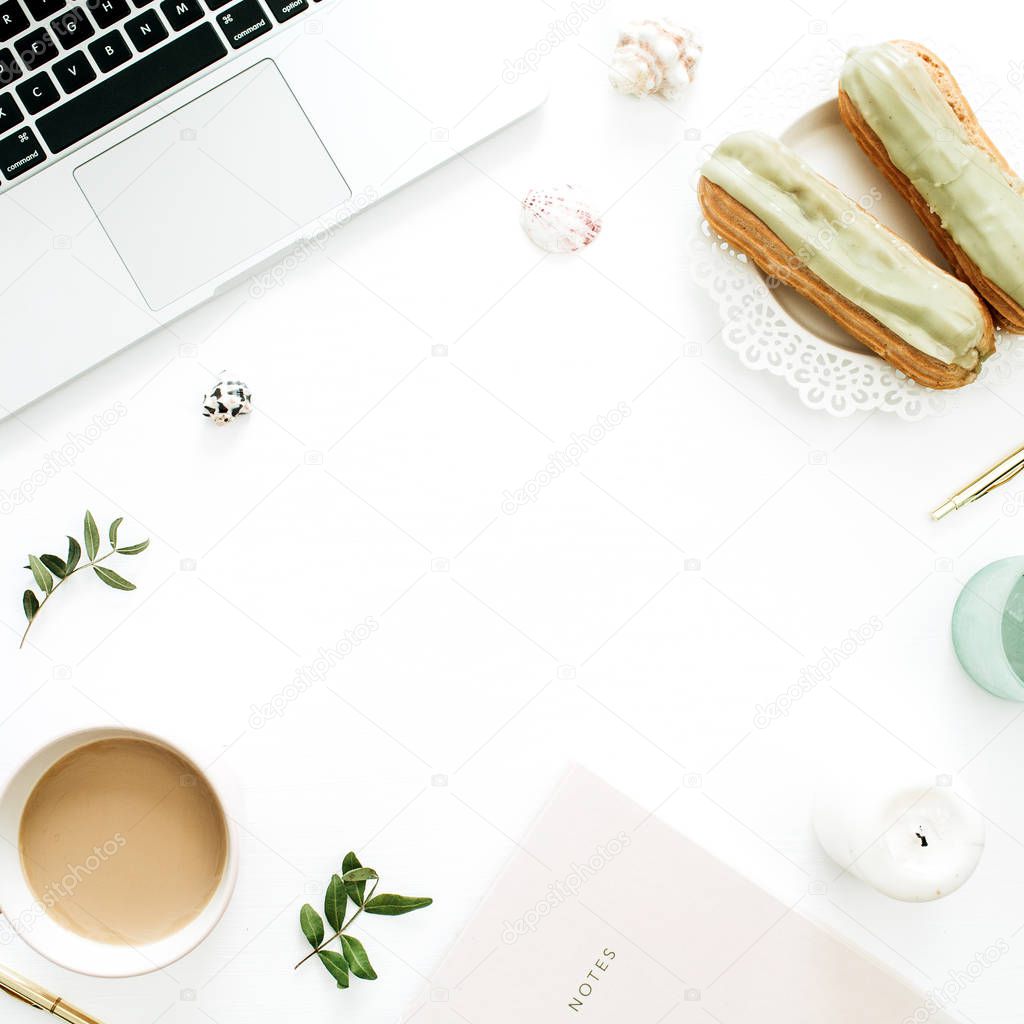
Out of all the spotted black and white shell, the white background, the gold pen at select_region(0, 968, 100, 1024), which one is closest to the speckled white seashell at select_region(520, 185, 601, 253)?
the white background

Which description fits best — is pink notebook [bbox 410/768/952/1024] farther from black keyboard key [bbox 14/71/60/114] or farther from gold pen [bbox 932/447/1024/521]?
black keyboard key [bbox 14/71/60/114]

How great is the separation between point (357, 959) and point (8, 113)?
604mm

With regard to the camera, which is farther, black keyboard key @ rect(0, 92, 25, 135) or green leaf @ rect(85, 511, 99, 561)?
green leaf @ rect(85, 511, 99, 561)

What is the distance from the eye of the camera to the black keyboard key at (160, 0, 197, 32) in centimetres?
54

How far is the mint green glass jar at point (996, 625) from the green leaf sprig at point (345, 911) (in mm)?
429

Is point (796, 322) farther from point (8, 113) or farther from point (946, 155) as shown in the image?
point (8, 113)

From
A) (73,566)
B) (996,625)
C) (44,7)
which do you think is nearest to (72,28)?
(44,7)

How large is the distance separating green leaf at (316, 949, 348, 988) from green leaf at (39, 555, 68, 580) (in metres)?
0.34

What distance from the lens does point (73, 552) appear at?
65 cm

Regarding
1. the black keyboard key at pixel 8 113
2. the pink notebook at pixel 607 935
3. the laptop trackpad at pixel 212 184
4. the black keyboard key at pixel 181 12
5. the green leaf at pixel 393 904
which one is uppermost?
the black keyboard key at pixel 181 12

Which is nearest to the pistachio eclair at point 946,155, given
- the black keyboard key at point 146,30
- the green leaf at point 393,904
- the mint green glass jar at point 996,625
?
the mint green glass jar at point 996,625

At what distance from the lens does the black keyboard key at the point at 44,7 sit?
0.54 metres

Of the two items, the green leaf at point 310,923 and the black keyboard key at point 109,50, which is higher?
the black keyboard key at point 109,50

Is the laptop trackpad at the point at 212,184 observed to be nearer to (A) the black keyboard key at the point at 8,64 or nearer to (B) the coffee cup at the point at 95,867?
(A) the black keyboard key at the point at 8,64
